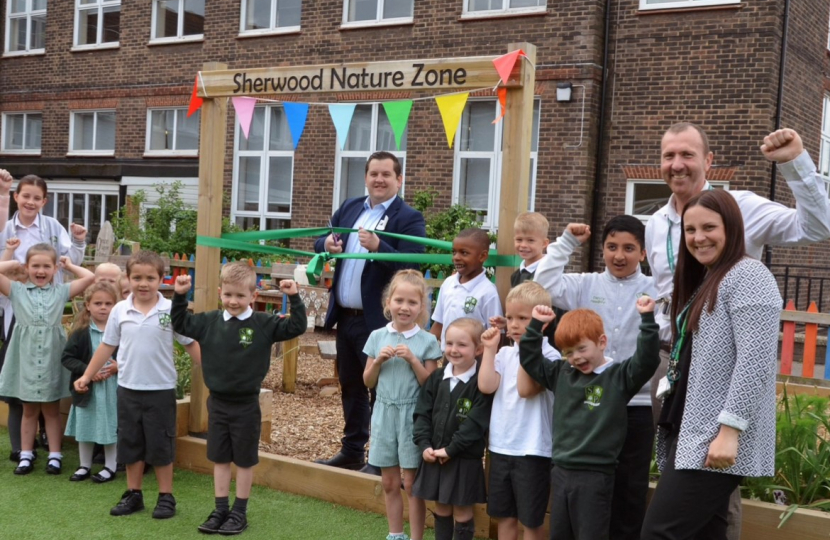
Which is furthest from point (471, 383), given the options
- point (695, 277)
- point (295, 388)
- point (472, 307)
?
point (295, 388)

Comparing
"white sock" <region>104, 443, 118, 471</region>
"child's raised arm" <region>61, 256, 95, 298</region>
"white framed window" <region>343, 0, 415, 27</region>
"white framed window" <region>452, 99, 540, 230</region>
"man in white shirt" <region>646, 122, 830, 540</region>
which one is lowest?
"white sock" <region>104, 443, 118, 471</region>

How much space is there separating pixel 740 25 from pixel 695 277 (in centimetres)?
1095

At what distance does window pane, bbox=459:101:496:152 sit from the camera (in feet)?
49.4

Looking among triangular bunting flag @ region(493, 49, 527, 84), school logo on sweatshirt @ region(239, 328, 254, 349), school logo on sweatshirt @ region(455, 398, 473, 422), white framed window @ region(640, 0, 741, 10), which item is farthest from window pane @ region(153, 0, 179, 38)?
school logo on sweatshirt @ region(455, 398, 473, 422)

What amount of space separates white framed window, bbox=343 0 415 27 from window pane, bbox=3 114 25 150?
9890mm

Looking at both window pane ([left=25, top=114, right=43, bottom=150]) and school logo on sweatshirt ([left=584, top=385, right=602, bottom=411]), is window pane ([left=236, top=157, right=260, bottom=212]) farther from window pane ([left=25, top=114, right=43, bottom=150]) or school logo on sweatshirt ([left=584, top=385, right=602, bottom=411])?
school logo on sweatshirt ([left=584, top=385, right=602, bottom=411])

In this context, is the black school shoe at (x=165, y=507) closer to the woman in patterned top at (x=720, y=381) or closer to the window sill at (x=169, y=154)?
the woman in patterned top at (x=720, y=381)

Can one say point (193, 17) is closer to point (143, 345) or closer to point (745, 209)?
point (143, 345)

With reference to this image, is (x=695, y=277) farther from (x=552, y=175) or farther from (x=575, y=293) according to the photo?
(x=552, y=175)

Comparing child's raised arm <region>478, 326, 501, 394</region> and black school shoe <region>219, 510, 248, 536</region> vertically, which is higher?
child's raised arm <region>478, 326, 501, 394</region>

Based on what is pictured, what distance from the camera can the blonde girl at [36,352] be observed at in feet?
19.2

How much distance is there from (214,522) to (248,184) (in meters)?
13.6

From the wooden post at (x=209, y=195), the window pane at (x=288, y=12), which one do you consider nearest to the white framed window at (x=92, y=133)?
the window pane at (x=288, y=12)

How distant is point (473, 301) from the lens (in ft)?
15.6
